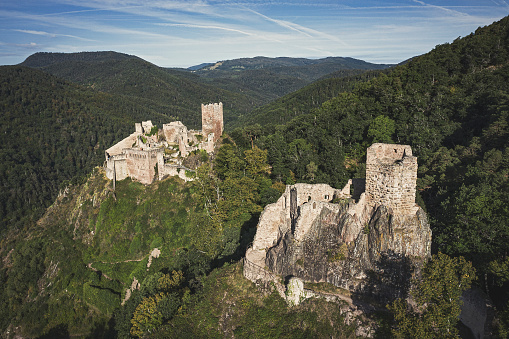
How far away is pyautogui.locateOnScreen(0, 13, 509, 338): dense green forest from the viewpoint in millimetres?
18531

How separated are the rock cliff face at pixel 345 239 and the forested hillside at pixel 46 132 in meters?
101

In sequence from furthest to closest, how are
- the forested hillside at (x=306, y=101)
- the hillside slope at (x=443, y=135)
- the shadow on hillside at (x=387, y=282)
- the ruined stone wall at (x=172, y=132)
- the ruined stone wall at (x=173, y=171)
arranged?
the forested hillside at (x=306, y=101) < the ruined stone wall at (x=172, y=132) < the ruined stone wall at (x=173, y=171) < the hillside slope at (x=443, y=135) < the shadow on hillside at (x=387, y=282)

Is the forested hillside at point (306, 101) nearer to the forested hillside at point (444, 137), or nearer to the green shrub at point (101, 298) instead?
the forested hillside at point (444, 137)

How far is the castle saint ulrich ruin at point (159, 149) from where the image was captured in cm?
4078

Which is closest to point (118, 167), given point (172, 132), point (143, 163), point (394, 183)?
point (143, 163)

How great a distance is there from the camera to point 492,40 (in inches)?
2201

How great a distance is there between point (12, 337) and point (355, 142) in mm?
48251

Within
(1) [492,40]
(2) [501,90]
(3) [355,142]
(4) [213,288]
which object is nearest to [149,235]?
(4) [213,288]

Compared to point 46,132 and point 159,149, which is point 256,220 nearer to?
point 159,149

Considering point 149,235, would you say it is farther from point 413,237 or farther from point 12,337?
point 413,237

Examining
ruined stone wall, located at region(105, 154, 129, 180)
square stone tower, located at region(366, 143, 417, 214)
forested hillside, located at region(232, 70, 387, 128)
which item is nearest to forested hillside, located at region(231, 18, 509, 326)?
square stone tower, located at region(366, 143, 417, 214)

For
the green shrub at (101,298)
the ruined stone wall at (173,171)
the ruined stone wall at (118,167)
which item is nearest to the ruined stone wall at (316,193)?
the ruined stone wall at (173,171)

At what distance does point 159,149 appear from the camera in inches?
1603

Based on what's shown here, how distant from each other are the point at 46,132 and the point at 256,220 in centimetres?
14546
